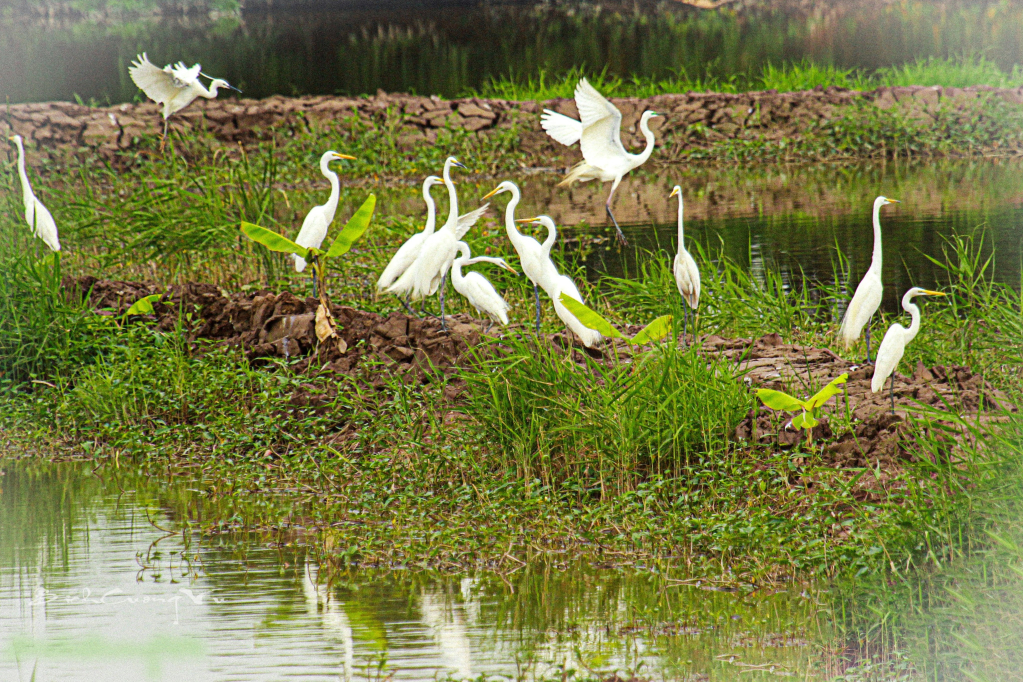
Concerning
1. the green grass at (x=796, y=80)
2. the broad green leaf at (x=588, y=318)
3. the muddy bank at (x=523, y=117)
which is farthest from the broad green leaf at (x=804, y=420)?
the green grass at (x=796, y=80)

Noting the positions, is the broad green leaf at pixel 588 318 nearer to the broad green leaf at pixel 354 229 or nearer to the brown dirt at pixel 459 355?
the brown dirt at pixel 459 355

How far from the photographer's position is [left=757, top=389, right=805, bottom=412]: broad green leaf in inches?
146

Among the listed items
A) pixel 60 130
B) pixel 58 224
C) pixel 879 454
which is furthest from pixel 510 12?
pixel 879 454

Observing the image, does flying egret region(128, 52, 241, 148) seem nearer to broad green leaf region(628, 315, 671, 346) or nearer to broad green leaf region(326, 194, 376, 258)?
broad green leaf region(326, 194, 376, 258)

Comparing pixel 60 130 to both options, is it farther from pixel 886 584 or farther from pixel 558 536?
pixel 886 584

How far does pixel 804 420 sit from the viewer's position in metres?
3.79

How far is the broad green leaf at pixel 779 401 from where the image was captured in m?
3.70

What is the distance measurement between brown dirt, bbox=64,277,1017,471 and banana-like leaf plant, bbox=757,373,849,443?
0.53ft

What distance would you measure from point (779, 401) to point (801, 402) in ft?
0.27

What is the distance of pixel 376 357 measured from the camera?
5.21m

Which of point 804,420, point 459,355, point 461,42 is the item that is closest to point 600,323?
point 804,420

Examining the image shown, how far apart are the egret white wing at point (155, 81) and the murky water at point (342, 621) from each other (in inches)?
155

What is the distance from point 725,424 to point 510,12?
2020cm

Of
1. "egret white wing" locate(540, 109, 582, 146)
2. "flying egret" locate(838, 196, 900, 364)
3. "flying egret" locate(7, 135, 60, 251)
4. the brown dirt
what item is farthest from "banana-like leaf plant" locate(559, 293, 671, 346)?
"flying egret" locate(7, 135, 60, 251)
